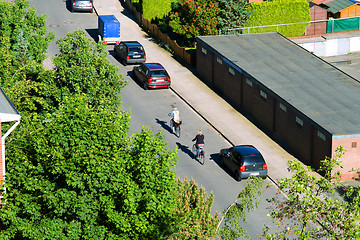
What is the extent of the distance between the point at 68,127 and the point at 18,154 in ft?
6.17

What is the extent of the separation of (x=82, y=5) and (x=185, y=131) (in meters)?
25.4

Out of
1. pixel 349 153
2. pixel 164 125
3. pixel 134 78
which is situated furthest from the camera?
pixel 134 78

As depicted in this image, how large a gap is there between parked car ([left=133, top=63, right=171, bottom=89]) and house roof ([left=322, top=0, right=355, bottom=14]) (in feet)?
68.2

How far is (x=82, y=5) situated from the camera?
60.7 m

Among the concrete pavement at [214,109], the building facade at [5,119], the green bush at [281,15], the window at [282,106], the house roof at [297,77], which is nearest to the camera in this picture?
the building facade at [5,119]

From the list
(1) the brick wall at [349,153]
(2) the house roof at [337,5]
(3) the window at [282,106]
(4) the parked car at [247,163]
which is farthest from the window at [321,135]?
(2) the house roof at [337,5]

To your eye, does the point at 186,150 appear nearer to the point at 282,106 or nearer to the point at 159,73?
the point at 282,106

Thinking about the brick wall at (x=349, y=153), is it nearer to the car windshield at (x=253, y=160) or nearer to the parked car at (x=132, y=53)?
the car windshield at (x=253, y=160)

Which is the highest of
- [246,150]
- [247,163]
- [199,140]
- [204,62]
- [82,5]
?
[82,5]

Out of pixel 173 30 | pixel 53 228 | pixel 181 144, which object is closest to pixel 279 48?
pixel 173 30

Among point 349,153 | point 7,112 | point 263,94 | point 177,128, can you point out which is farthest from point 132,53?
point 7,112

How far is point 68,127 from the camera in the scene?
20016 mm

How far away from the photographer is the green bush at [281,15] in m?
54.4

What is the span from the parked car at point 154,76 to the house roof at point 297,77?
159 inches
